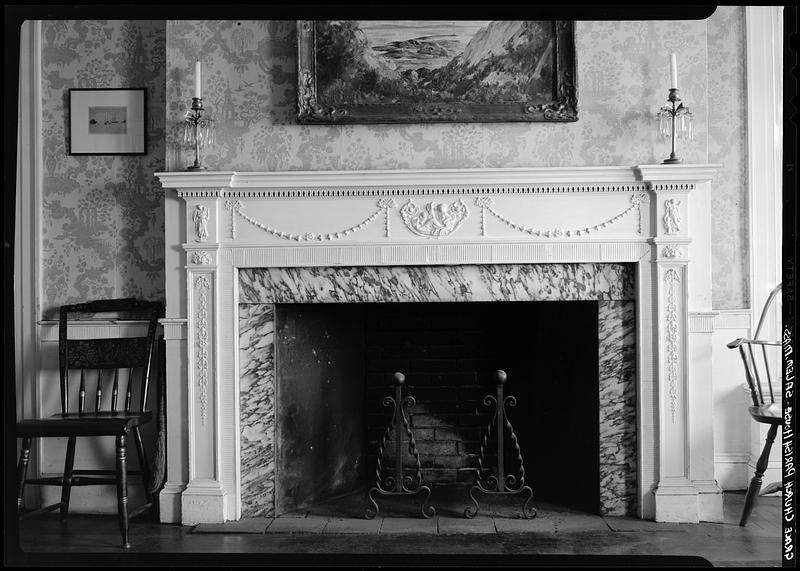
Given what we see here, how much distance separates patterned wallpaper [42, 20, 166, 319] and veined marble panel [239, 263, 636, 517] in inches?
21.8

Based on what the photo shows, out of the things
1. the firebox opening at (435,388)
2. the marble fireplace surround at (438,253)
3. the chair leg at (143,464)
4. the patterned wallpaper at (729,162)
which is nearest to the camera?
the marble fireplace surround at (438,253)

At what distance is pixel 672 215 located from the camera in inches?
115

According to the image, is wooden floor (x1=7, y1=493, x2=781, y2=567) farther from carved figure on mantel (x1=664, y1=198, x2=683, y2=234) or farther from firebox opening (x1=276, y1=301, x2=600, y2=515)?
carved figure on mantel (x1=664, y1=198, x2=683, y2=234)

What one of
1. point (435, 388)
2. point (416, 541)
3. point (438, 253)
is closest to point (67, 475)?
point (416, 541)

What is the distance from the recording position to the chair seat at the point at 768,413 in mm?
2739

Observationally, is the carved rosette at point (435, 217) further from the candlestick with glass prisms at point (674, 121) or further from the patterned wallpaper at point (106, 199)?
the patterned wallpaper at point (106, 199)

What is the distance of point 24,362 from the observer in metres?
3.22

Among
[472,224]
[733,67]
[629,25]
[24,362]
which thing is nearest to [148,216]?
[24,362]

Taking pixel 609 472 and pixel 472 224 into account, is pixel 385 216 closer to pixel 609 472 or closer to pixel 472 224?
pixel 472 224

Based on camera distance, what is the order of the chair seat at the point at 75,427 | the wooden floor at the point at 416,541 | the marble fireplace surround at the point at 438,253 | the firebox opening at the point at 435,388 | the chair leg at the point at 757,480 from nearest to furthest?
1. the wooden floor at the point at 416,541
2. the chair seat at the point at 75,427
3. the chair leg at the point at 757,480
4. the marble fireplace surround at the point at 438,253
5. the firebox opening at the point at 435,388

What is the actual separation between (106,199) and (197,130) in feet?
1.89

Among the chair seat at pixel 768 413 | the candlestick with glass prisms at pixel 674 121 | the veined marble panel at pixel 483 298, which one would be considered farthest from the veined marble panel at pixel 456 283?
the chair seat at pixel 768 413

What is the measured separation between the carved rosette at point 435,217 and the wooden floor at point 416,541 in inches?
45.0

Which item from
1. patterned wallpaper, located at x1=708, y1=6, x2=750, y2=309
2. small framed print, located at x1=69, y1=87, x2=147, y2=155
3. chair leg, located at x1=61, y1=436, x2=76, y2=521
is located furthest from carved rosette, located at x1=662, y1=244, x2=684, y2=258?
chair leg, located at x1=61, y1=436, x2=76, y2=521
